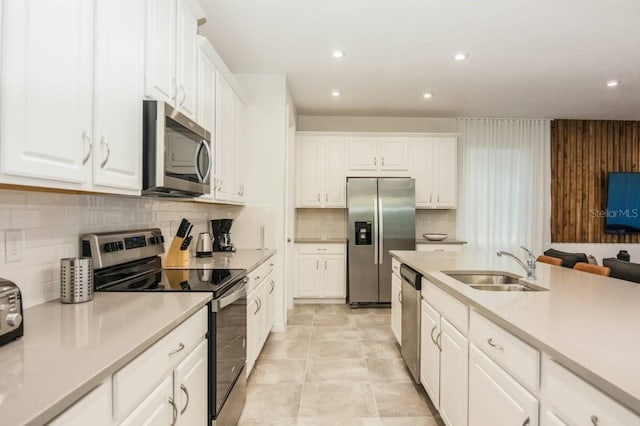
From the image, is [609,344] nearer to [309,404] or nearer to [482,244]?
[309,404]

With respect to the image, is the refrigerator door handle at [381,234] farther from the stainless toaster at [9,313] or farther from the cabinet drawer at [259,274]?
the stainless toaster at [9,313]

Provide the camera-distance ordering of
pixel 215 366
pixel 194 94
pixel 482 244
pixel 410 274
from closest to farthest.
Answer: pixel 215 366 → pixel 194 94 → pixel 410 274 → pixel 482 244

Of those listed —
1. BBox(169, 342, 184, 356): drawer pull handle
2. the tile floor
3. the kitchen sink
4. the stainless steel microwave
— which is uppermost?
the stainless steel microwave

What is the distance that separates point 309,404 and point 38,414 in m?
2.06

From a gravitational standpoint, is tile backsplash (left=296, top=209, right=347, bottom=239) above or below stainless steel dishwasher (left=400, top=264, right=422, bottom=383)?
above

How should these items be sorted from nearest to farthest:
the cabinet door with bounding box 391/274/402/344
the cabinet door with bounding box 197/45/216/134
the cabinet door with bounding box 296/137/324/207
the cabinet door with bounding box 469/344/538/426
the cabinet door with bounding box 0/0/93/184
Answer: the cabinet door with bounding box 0/0/93/184 < the cabinet door with bounding box 469/344/538/426 < the cabinet door with bounding box 197/45/216/134 < the cabinet door with bounding box 391/274/402/344 < the cabinet door with bounding box 296/137/324/207

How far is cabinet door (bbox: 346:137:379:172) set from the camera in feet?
17.4

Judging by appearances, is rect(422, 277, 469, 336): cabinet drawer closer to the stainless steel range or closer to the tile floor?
the tile floor

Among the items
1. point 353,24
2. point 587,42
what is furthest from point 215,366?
point 587,42

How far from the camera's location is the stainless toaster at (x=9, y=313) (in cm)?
100

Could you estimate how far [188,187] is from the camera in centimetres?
202

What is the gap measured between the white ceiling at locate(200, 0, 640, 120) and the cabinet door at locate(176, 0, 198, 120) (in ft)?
1.69

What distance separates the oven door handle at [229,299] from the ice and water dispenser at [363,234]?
2.87 meters

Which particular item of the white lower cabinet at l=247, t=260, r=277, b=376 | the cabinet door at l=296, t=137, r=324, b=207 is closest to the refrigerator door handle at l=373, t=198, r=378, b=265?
the cabinet door at l=296, t=137, r=324, b=207
